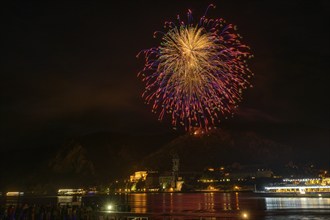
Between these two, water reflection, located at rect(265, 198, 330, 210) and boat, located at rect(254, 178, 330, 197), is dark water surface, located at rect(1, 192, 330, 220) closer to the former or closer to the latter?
water reflection, located at rect(265, 198, 330, 210)

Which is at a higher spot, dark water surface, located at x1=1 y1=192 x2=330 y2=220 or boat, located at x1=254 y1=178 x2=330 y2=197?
boat, located at x1=254 y1=178 x2=330 y2=197

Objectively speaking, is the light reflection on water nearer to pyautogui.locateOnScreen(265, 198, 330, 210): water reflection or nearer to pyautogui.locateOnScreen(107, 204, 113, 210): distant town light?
pyautogui.locateOnScreen(265, 198, 330, 210): water reflection

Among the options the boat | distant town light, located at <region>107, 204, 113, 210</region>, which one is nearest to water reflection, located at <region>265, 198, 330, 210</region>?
distant town light, located at <region>107, 204, 113, 210</region>

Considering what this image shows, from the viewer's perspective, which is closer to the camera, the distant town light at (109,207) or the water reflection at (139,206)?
the distant town light at (109,207)

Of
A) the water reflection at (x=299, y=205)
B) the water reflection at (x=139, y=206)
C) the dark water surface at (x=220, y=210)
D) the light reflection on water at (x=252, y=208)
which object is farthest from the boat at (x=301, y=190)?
the water reflection at (x=139, y=206)

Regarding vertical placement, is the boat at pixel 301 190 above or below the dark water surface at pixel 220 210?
above

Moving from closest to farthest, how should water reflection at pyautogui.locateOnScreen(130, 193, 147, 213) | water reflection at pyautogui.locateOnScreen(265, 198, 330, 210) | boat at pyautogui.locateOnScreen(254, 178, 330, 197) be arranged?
water reflection at pyautogui.locateOnScreen(130, 193, 147, 213) → water reflection at pyautogui.locateOnScreen(265, 198, 330, 210) → boat at pyautogui.locateOnScreen(254, 178, 330, 197)

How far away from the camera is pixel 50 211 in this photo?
39281 millimetres

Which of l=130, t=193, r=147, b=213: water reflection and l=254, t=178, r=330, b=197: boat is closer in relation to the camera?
l=130, t=193, r=147, b=213: water reflection

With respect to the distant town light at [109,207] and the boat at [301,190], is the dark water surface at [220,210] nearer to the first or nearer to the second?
the distant town light at [109,207]

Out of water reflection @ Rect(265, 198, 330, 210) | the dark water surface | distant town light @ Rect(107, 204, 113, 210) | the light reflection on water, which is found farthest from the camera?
water reflection @ Rect(265, 198, 330, 210)

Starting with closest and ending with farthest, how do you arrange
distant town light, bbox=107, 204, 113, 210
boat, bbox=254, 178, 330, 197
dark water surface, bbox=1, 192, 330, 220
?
dark water surface, bbox=1, 192, 330, 220
distant town light, bbox=107, 204, 113, 210
boat, bbox=254, 178, 330, 197

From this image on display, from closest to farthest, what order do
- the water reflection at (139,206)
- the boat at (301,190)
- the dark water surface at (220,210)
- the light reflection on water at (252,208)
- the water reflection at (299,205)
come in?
the dark water surface at (220,210)
the light reflection on water at (252,208)
the water reflection at (139,206)
the water reflection at (299,205)
the boat at (301,190)

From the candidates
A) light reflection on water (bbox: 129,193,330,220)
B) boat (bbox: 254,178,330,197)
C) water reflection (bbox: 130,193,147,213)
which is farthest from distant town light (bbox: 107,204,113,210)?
boat (bbox: 254,178,330,197)
